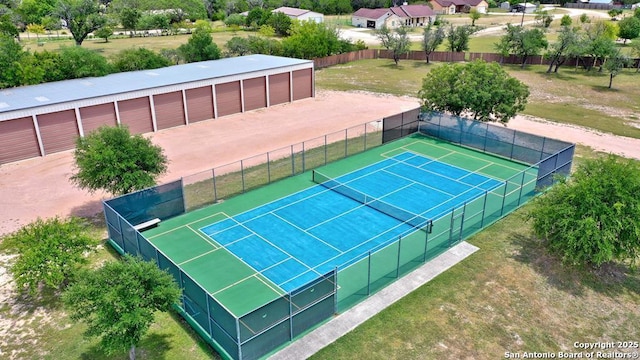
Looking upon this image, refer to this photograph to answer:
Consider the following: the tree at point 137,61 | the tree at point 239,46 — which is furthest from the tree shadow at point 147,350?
the tree at point 239,46

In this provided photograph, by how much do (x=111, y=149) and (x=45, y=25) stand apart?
9508cm

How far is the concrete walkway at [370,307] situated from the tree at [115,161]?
12.4 m

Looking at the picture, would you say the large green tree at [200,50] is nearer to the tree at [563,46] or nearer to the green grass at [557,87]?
the green grass at [557,87]

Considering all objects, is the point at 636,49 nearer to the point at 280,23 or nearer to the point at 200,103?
the point at 200,103

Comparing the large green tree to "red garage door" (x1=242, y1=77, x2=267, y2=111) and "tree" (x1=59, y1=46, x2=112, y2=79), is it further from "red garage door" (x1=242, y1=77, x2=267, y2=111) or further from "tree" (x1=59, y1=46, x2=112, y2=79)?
"red garage door" (x1=242, y1=77, x2=267, y2=111)

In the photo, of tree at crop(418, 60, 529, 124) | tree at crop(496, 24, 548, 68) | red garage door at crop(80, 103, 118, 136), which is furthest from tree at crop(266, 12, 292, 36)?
tree at crop(418, 60, 529, 124)

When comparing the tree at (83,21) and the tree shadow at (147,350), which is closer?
the tree shadow at (147,350)

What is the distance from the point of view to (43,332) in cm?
1789

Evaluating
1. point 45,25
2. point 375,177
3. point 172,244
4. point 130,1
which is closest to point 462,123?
point 375,177

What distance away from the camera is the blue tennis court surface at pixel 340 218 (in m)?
21.8

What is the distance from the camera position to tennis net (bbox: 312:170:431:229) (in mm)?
24578

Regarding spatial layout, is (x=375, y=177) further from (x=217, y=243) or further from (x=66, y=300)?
(x=66, y=300)

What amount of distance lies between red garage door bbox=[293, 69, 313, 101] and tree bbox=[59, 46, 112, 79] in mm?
18187

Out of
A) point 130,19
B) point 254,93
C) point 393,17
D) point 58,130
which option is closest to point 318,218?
point 58,130
